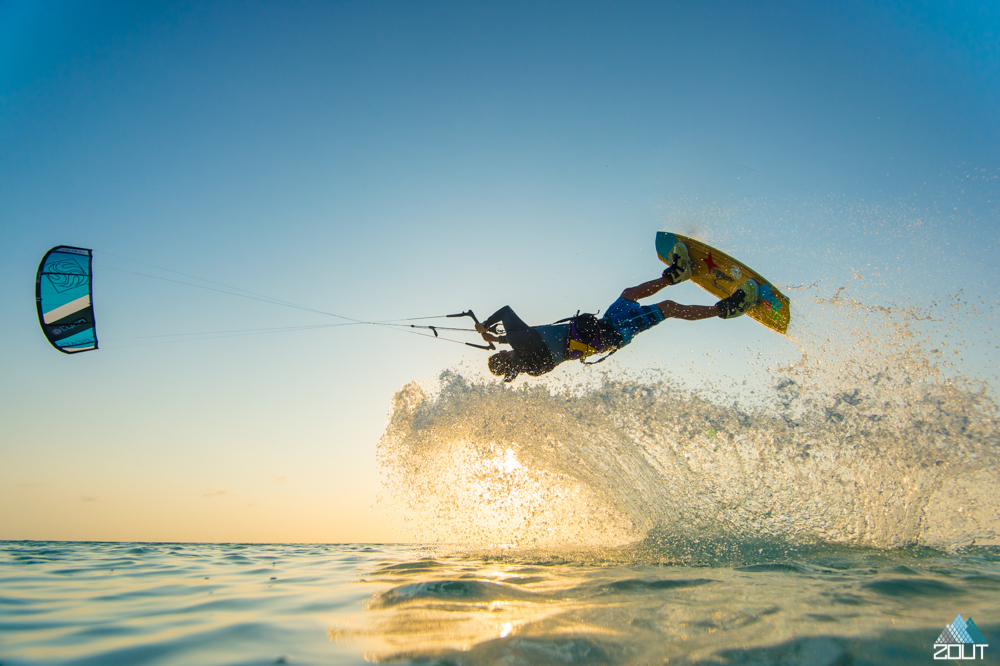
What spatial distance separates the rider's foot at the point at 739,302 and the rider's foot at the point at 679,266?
874 millimetres

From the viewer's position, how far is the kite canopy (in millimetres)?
6848

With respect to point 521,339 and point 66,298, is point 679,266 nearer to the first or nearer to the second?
point 521,339

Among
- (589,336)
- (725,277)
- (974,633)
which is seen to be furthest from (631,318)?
(974,633)

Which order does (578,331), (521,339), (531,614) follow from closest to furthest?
1. (531,614)
2. (521,339)
3. (578,331)

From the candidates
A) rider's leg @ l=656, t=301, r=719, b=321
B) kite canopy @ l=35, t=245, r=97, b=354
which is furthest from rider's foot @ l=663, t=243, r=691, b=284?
kite canopy @ l=35, t=245, r=97, b=354

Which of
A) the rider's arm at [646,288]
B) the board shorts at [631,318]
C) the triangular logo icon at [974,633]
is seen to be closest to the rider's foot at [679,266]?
the rider's arm at [646,288]

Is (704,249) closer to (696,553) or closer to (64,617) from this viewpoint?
(696,553)

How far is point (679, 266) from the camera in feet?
26.8

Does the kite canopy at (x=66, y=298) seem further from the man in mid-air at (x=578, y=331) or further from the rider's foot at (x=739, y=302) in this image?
the rider's foot at (x=739, y=302)

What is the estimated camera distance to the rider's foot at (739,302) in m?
7.32

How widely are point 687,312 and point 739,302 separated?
0.81 m

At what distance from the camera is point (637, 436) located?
24.7 feet

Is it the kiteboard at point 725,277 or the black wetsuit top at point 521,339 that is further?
the kiteboard at point 725,277

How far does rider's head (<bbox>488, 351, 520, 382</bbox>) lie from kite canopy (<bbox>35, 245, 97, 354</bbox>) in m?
5.65
